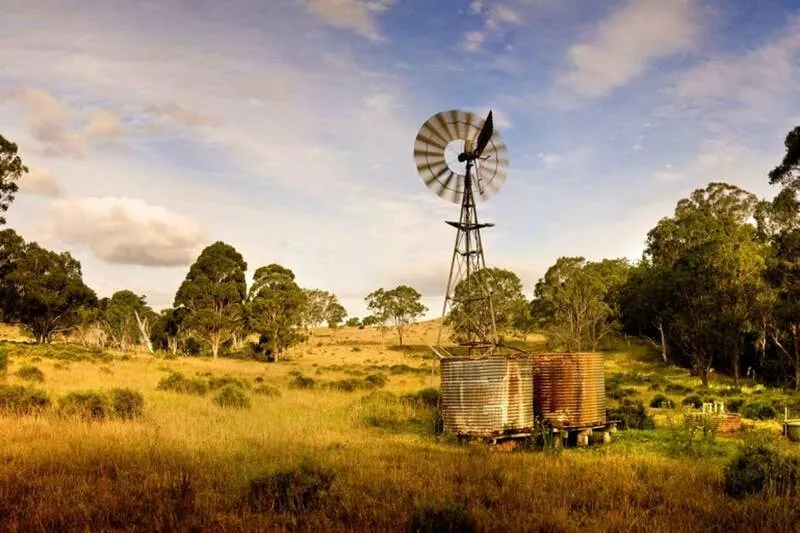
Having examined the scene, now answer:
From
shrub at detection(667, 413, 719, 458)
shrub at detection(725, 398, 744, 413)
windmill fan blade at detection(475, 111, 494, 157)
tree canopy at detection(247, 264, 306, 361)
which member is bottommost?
shrub at detection(725, 398, 744, 413)

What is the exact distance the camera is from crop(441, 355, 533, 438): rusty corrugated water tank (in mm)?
14180

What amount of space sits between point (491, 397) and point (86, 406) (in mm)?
10132

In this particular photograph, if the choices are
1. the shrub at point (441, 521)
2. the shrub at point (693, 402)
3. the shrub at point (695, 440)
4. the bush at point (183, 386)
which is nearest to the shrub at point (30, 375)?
the bush at point (183, 386)

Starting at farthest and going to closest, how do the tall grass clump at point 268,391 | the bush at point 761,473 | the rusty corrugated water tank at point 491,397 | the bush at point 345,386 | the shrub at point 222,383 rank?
1. the bush at point 345,386
2. the shrub at point 222,383
3. the tall grass clump at point 268,391
4. the rusty corrugated water tank at point 491,397
5. the bush at point 761,473

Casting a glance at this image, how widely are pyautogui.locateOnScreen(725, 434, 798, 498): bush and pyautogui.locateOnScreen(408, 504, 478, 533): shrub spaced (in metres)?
4.53

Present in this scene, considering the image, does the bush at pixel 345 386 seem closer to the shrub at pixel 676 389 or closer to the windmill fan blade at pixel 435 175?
the windmill fan blade at pixel 435 175

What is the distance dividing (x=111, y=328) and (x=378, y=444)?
78445 mm

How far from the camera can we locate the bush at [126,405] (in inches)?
597

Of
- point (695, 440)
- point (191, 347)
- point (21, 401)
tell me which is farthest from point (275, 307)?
point (695, 440)

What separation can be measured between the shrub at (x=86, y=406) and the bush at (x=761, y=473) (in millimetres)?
13243

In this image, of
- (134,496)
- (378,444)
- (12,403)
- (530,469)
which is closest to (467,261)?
(378,444)

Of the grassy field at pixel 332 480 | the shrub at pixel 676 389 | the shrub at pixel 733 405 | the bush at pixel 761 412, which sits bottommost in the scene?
the shrub at pixel 676 389

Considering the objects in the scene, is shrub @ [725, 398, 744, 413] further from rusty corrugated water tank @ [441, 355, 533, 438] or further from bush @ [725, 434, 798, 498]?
bush @ [725, 434, 798, 498]

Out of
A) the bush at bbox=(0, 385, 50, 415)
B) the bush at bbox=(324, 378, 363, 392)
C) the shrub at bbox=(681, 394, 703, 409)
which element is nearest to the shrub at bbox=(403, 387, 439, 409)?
the bush at bbox=(324, 378, 363, 392)
